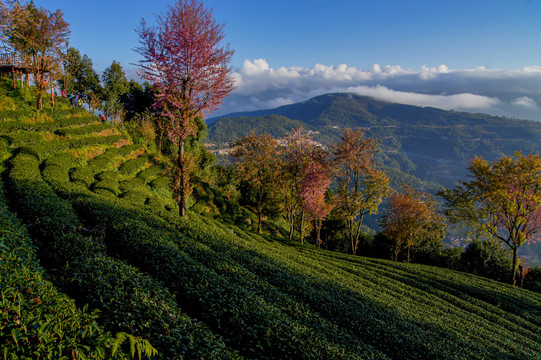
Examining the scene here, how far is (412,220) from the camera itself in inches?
1580

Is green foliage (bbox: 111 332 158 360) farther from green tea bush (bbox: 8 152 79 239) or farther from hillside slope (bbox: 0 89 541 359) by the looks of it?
green tea bush (bbox: 8 152 79 239)

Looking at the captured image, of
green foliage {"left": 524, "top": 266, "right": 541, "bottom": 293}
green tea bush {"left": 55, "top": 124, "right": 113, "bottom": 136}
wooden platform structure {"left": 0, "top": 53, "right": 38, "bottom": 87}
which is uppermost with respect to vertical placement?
wooden platform structure {"left": 0, "top": 53, "right": 38, "bottom": 87}

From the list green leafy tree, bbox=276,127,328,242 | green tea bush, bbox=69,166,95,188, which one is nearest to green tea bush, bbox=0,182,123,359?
green tea bush, bbox=69,166,95,188

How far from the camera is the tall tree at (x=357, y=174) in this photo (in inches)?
1375

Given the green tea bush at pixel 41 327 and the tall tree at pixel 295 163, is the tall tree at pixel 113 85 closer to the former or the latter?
the tall tree at pixel 295 163

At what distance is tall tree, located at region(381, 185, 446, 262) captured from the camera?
40312 mm

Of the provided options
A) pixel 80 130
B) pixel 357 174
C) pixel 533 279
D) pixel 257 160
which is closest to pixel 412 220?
pixel 357 174

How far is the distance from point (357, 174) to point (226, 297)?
30.0m

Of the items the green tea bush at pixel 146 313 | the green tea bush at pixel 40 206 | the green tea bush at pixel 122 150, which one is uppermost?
the green tea bush at pixel 122 150

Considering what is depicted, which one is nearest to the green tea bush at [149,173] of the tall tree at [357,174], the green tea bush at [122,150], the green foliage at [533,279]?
the green tea bush at [122,150]

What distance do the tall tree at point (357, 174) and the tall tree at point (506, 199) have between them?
8.85m

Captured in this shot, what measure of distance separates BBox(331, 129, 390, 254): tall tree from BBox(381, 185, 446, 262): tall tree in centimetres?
794

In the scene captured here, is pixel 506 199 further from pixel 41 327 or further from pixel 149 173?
pixel 149 173

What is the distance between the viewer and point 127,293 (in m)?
7.69
